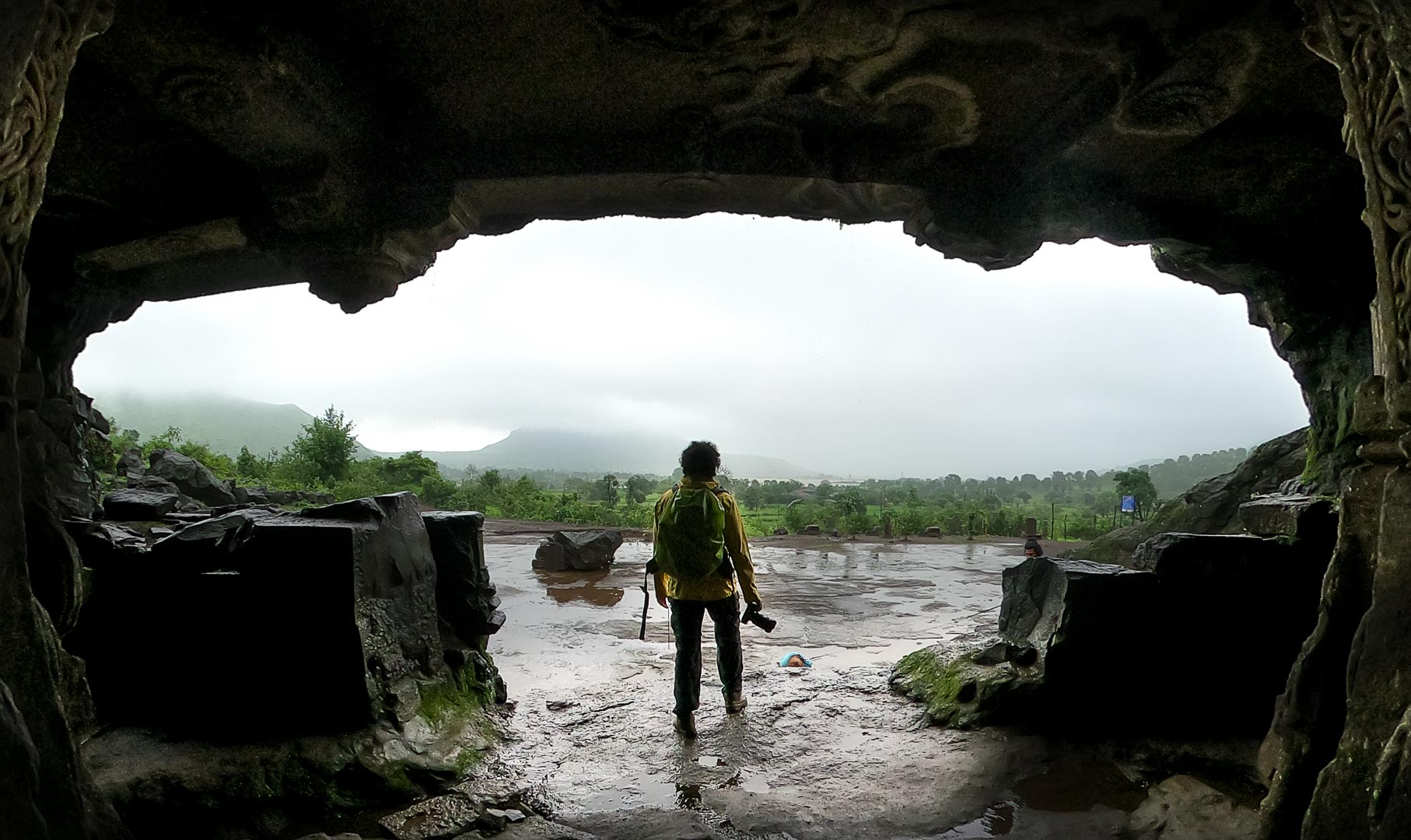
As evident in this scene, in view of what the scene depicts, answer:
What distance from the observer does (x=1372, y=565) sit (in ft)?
5.46

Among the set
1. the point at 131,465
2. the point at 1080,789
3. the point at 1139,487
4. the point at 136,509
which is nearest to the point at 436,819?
the point at 1080,789

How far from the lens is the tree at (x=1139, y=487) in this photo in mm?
16234

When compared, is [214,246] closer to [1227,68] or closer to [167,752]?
[167,752]

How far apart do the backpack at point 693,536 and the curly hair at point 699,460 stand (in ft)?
0.33

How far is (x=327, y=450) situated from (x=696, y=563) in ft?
64.9

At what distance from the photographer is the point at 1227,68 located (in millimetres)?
2906

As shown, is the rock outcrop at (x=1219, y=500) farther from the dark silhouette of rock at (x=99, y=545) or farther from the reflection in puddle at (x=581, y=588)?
the dark silhouette of rock at (x=99, y=545)

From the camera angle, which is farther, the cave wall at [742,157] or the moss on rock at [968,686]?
the moss on rock at [968,686]

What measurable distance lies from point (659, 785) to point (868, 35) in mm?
3361

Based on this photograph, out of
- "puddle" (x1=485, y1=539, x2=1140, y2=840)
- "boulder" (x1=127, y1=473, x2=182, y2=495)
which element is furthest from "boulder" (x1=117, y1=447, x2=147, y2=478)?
"puddle" (x1=485, y1=539, x2=1140, y2=840)

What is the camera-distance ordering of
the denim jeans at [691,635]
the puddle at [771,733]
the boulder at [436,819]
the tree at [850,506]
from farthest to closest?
the tree at [850,506]
the denim jeans at [691,635]
the puddle at [771,733]
the boulder at [436,819]

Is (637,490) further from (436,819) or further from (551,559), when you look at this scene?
(436,819)

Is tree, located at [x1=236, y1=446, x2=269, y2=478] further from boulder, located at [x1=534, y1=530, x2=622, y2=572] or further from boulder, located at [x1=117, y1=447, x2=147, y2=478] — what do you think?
boulder, located at [x1=534, y1=530, x2=622, y2=572]

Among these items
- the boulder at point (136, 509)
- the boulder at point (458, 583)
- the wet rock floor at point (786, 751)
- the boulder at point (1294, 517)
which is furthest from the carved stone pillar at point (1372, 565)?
the boulder at point (136, 509)
